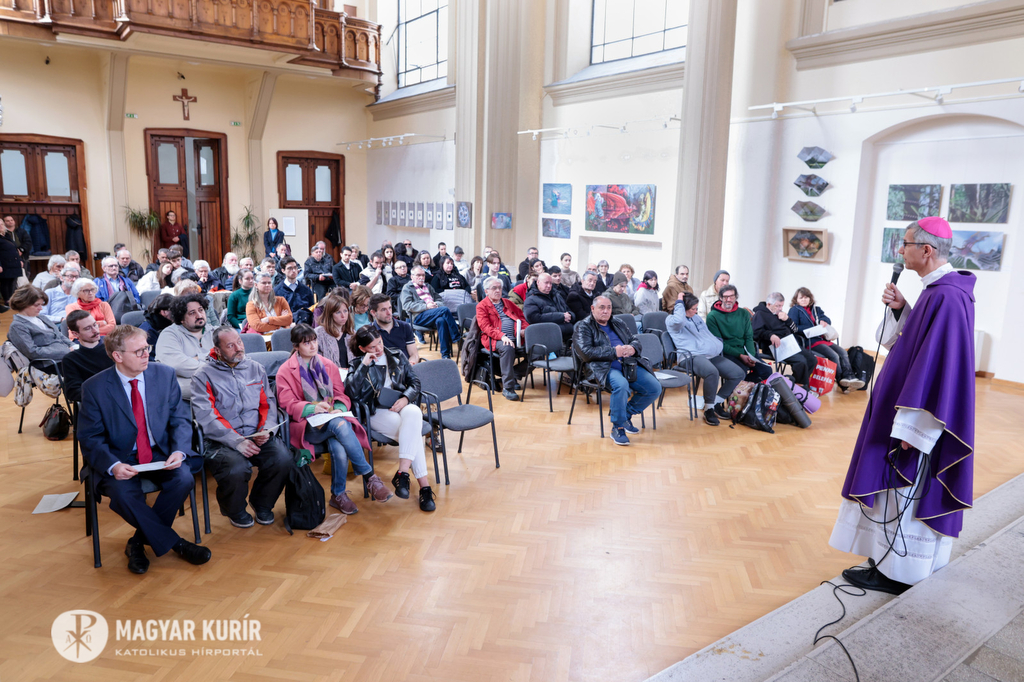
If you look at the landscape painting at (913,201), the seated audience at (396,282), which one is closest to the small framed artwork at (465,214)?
the seated audience at (396,282)

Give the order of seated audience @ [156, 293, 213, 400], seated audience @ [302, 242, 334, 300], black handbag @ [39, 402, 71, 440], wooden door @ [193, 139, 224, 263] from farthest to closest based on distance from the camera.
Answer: wooden door @ [193, 139, 224, 263] → seated audience @ [302, 242, 334, 300] → black handbag @ [39, 402, 71, 440] → seated audience @ [156, 293, 213, 400]

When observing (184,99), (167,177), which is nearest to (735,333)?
(167,177)

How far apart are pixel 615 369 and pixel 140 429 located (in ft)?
13.1

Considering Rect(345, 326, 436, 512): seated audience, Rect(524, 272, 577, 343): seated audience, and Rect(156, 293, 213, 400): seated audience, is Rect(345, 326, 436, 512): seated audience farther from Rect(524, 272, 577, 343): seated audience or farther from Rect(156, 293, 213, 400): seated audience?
Rect(524, 272, 577, 343): seated audience

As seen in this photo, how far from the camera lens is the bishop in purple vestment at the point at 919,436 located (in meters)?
3.29

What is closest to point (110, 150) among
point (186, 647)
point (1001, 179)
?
point (186, 647)

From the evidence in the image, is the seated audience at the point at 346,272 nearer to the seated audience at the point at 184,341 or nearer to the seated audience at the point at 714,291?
the seated audience at the point at 714,291

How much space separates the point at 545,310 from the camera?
8203 mm

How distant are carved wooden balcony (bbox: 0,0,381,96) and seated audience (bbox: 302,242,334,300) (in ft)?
17.6

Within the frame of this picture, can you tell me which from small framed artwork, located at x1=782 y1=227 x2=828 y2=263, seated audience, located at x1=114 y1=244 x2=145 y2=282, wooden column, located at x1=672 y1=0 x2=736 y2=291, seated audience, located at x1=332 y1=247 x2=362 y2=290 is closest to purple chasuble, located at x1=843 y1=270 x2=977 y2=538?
small framed artwork, located at x1=782 y1=227 x2=828 y2=263

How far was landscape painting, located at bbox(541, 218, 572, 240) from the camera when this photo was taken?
13942 mm

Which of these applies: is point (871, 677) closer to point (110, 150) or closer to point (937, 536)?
point (937, 536)

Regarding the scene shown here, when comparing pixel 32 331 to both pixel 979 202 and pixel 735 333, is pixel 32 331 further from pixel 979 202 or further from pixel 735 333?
pixel 979 202

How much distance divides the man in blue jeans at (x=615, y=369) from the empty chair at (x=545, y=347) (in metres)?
0.66
